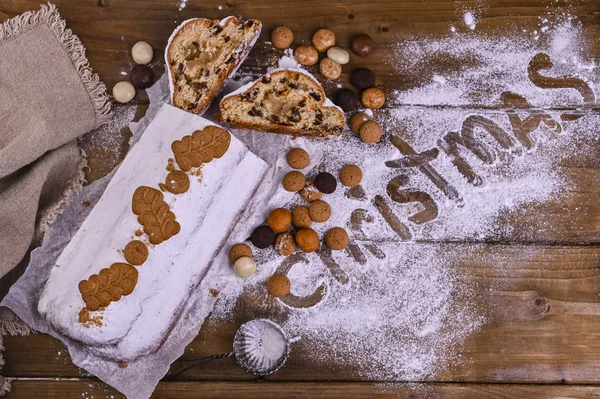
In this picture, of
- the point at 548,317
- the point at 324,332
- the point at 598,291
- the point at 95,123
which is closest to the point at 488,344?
the point at 548,317

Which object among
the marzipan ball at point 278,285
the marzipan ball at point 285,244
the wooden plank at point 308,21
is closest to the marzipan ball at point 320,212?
the marzipan ball at point 285,244

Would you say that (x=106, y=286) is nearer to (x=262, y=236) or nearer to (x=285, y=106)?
(x=262, y=236)

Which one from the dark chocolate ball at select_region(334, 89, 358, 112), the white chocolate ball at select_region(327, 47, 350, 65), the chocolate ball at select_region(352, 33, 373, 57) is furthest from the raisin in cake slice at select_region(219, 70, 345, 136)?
the chocolate ball at select_region(352, 33, 373, 57)

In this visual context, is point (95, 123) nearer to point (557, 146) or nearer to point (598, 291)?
point (557, 146)

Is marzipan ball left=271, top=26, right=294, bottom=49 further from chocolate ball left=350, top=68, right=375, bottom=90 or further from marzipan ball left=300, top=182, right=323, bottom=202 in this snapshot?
marzipan ball left=300, top=182, right=323, bottom=202

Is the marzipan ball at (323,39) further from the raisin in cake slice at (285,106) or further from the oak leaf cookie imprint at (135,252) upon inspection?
the oak leaf cookie imprint at (135,252)
